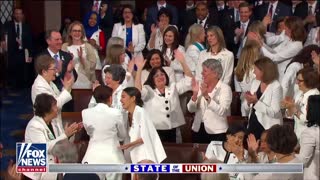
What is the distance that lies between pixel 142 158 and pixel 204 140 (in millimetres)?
1254

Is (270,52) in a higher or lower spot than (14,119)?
higher

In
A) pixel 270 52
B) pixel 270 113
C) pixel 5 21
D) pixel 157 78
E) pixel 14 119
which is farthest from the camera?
pixel 5 21

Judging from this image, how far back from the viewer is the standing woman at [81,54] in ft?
30.5

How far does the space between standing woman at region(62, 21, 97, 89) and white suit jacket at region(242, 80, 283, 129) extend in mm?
2642

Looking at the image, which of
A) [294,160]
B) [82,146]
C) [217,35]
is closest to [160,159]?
[82,146]

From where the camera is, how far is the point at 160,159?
6844 mm

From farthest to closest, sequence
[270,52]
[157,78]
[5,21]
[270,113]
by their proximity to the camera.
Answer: [5,21] < [270,52] < [157,78] < [270,113]

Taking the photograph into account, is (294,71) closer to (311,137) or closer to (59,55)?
(311,137)

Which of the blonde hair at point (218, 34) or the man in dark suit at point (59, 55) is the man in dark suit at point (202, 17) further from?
the man in dark suit at point (59, 55)

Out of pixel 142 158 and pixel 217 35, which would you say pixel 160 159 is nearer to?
pixel 142 158

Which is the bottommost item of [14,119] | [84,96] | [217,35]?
[14,119]

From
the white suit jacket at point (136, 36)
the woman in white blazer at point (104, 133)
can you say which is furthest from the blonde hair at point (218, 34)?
the white suit jacket at point (136, 36)

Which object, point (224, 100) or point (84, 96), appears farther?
point (84, 96)

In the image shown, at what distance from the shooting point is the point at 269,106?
24.0 ft
